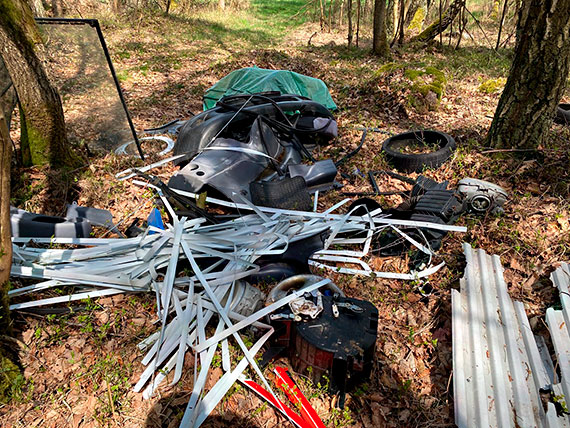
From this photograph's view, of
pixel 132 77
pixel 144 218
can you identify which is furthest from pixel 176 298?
pixel 132 77

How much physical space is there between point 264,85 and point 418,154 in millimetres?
3221

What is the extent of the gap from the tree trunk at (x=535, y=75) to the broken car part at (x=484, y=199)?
1202 millimetres

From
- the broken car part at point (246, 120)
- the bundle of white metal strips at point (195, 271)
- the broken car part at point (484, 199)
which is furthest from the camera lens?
the broken car part at point (246, 120)

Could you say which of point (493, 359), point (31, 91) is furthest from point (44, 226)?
point (493, 359)

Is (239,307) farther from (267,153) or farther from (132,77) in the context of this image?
(132,77)

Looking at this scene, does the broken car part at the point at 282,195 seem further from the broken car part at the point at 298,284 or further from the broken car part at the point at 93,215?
the broken car part at the point at 93,215

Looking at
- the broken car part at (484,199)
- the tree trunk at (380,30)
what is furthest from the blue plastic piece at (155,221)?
the tree trunk at (380,30)

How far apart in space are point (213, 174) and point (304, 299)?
2038 millimetres

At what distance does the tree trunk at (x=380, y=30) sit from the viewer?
10.4m

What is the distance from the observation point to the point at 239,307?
2.56 metres

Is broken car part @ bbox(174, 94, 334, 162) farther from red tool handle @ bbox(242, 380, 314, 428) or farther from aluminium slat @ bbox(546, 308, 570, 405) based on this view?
aluminium slat @ bbox(546, 308, 570, 405)

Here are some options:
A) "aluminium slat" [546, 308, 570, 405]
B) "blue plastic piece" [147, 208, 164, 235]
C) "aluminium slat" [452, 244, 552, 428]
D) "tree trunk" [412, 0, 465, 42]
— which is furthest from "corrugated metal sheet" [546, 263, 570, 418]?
"tree trunk" [412, 0, 465, 42]

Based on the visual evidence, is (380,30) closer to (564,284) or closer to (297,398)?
(564,284)

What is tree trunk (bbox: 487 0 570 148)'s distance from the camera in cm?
377
